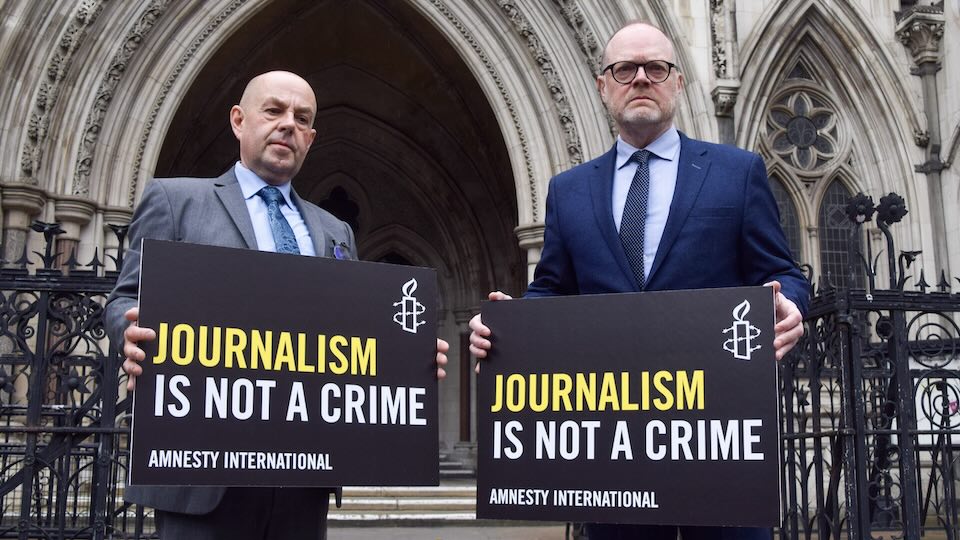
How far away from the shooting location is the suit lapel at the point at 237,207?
8.36ft

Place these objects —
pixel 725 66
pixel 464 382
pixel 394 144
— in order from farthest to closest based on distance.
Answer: pixel 394 144 → pixel 464 382 → pixel 725 66

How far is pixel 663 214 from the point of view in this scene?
8.32 feet

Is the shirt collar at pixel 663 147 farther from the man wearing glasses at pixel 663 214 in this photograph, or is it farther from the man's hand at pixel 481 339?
the man's hand at pixel 481 339

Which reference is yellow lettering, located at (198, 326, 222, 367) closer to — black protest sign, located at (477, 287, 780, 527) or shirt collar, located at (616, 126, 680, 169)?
black protest sign, located at (477, 287, 780, 527)

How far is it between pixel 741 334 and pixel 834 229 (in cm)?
1132

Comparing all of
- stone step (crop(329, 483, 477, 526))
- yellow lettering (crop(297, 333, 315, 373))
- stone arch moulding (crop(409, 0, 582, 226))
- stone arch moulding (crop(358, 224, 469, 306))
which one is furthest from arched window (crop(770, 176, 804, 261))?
yellow lettering (crop(297, 333, 315, 373))

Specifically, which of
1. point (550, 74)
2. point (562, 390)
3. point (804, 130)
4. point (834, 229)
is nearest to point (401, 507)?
point (550, 74)

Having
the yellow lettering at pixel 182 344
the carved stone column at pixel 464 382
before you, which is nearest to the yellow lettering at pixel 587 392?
the yellow lettering at pixel 182 344

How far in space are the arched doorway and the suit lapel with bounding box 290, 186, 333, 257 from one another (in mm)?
11891

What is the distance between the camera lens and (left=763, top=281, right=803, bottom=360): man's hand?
230 cm

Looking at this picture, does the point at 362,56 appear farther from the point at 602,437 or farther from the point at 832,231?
the point at 602,437

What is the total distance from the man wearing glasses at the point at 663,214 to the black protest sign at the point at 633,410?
12 cm

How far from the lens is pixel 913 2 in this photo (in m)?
12.5

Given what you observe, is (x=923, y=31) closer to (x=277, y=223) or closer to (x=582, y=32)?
(x=582, y=32)
